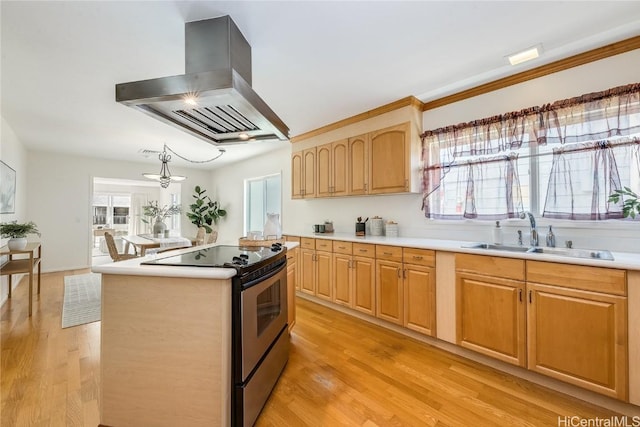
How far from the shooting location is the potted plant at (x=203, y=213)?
6.92m

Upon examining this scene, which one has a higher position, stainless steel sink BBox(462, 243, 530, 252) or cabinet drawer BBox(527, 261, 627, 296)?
stainless steel sink BBox(462, 243, 530, 252)

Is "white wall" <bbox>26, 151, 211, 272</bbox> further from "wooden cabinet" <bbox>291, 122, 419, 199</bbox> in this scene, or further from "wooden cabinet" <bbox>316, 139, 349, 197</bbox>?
"wooden cabinet" <bbox>316, 139, 349, 197</bbox>

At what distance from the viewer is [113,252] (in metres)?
4.20

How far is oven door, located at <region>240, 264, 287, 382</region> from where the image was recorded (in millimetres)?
1493

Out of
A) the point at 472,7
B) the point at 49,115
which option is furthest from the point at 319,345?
the point at 49,115

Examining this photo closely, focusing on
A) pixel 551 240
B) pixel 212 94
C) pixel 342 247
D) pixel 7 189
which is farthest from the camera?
pixel 7 189

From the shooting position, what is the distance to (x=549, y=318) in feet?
6.06

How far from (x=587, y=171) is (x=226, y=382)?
2.92m

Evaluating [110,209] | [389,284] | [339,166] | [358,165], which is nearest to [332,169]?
[339,166]

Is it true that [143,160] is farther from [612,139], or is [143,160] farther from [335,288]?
[612,139]

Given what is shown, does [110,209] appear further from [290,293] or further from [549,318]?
[549,318]

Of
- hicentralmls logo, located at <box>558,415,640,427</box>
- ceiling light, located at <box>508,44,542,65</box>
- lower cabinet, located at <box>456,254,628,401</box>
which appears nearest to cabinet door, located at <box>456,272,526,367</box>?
lower cabinet, located at <box>456,254,628,401</box>

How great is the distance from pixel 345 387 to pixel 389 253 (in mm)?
1291

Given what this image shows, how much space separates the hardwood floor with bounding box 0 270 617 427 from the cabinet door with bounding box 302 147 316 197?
2.00m
